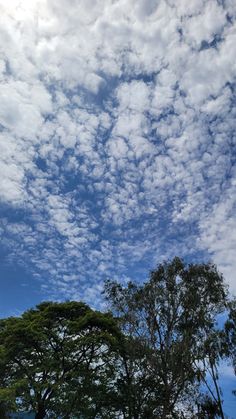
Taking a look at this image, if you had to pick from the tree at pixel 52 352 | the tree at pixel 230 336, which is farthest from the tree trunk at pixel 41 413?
the tree at pixel 230 336

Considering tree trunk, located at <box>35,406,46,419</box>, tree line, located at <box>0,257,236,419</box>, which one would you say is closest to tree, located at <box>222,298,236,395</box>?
tree line, located at <box>0,257,236,419</box>

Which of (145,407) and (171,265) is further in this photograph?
(171,265)

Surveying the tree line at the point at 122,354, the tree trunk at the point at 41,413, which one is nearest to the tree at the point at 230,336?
the tree line at the point at 122,354

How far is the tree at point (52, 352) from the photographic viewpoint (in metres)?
23.6

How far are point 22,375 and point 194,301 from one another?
12.1m

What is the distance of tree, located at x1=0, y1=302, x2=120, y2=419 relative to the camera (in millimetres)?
23609

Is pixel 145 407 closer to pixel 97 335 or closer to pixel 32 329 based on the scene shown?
pixel 97 335

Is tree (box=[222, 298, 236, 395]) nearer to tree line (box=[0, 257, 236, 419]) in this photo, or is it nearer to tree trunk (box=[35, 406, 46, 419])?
tree line (box=[0, 257, 236, 419])

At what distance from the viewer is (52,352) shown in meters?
25.5

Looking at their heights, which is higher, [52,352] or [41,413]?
[52,352]

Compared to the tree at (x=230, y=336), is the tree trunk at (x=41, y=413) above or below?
below

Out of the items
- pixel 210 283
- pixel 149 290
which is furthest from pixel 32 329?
pixel 210 283

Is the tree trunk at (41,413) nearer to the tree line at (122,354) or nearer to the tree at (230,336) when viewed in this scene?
A: the tree line at (122,354)

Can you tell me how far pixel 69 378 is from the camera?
79.8ft
